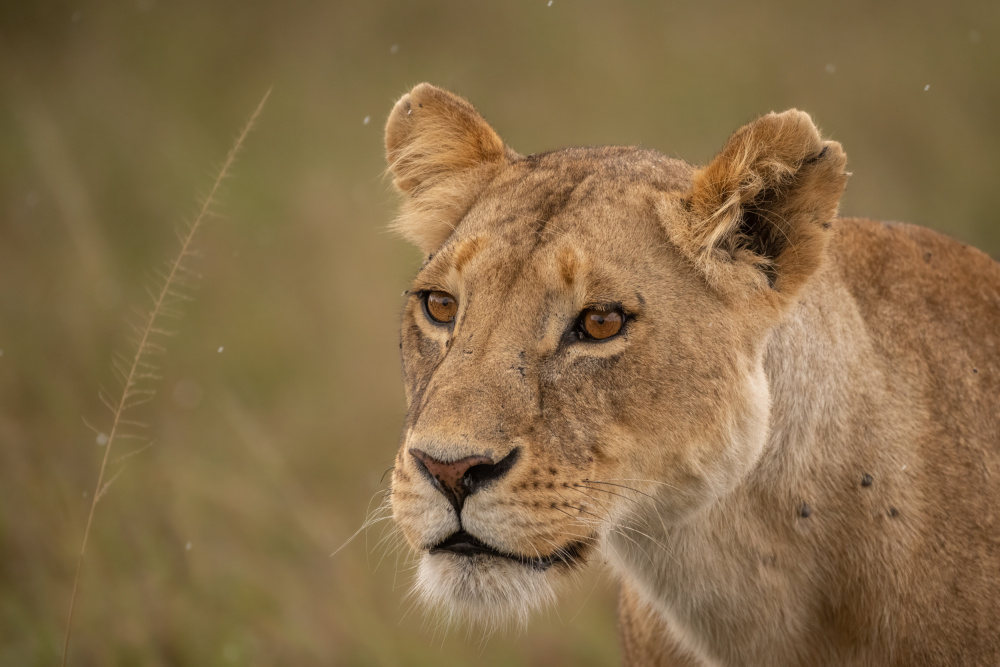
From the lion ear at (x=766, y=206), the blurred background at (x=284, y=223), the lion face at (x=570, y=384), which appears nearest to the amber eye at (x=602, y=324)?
the lion face at (x=570, y=384)

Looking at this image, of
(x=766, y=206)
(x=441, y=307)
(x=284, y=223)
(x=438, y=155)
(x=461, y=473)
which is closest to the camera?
(x=461, y=473)

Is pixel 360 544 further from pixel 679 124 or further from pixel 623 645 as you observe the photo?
pixel 679 124

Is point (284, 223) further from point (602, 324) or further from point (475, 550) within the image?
point (475, 550)

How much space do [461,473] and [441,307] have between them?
79cm

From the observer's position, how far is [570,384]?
271 cm

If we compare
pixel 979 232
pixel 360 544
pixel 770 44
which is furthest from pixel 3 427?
pixel 979 232

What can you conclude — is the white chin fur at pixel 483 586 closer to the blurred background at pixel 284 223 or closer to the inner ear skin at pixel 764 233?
the blurred background at pixel 284 223

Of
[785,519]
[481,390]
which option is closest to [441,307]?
[481,390]

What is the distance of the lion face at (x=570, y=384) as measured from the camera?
2.53m

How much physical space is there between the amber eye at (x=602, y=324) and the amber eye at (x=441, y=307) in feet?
1.59

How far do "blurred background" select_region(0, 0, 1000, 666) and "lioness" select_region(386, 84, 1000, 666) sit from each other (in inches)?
28.6

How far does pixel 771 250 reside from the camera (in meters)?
2.95

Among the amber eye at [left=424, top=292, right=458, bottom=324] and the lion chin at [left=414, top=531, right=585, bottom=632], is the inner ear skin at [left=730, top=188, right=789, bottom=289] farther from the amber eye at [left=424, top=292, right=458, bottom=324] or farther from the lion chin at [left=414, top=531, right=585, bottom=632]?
the lion chin at [left=414, top=531, right=585, bottom=632]

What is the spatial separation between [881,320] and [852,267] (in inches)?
9.0
